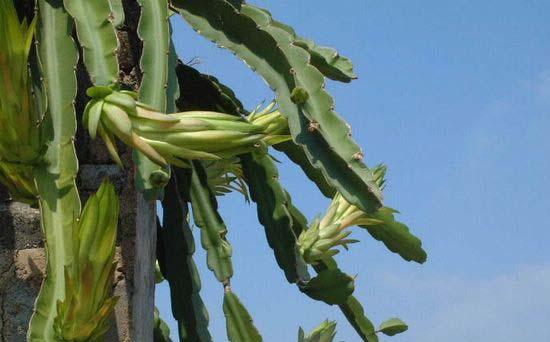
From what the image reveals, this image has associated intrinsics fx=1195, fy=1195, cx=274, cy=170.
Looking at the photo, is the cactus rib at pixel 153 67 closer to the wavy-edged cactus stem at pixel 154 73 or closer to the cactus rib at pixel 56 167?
the wavy-edged cactus stem at pixel 154 73

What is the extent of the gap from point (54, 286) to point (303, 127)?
3.01ft

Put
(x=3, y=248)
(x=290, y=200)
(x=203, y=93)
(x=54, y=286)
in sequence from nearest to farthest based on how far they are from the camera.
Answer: (x=54, y=286) → (x=3, y=248) → (x=203, y=93) → (x=290, y=200)

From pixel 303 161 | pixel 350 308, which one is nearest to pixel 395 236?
pixel 350 308

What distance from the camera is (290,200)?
4.96 m

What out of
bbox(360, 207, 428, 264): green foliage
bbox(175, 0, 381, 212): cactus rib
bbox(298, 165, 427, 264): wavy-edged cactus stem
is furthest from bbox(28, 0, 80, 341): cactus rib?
bbox(360, 207, 428, 264): green foliage

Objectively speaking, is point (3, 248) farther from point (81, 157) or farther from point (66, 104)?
point (66, 104)

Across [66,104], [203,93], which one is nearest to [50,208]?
[66,104]

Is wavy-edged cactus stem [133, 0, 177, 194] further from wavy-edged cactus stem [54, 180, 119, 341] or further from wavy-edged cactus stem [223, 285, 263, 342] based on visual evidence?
wavy-edged cactus stem [223, 285, 263, 342]

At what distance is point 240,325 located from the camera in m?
4.15

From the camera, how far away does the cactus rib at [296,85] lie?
3578mm

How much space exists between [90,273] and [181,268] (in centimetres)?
85

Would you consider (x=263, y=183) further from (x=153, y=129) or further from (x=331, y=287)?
(x=153, y=129)

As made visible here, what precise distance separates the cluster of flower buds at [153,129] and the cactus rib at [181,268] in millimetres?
823

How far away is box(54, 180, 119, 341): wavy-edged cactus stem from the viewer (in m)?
3.27
